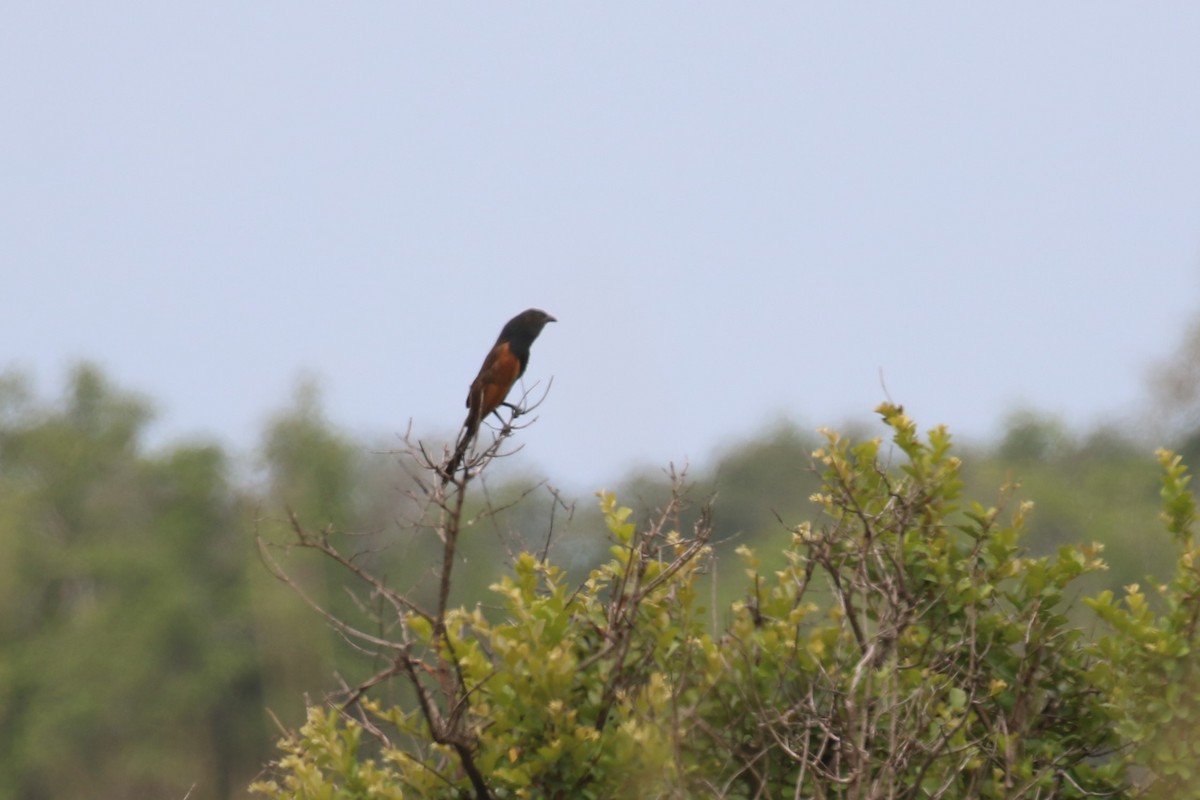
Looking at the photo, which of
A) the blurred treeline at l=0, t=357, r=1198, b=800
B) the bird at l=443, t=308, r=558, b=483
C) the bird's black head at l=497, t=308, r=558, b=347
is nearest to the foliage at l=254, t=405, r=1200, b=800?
the bird at l=443, t=308, r=558, b=483

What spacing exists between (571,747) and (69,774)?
Answer: 38458mm

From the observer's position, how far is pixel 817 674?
16.0ft

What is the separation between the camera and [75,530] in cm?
4491

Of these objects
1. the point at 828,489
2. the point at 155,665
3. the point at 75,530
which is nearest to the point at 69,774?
the point at 155,665

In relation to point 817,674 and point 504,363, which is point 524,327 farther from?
point 817,674

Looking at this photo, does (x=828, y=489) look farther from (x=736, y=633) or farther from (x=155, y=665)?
(x=155, y=665)

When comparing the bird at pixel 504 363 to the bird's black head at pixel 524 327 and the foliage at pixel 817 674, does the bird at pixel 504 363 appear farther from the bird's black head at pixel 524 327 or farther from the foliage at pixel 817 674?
the foliage at pixel 817 674

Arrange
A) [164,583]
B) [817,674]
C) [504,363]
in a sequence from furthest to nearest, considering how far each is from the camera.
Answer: [164,583], [504,363], [817,674]

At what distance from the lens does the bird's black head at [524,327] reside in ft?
26.5

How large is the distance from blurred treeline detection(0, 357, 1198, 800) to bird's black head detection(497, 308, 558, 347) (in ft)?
79.9

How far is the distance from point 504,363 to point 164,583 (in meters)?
37.8

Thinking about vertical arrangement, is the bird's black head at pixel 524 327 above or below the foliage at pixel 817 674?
above

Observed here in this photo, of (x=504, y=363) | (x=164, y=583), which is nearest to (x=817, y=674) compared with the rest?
(x=504, y=363)

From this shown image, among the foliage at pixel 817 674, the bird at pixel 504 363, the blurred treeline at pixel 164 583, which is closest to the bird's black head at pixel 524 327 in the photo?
the bird at pixel 504 363
